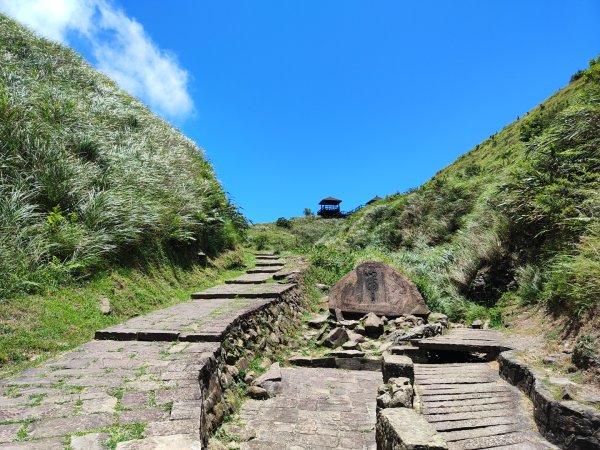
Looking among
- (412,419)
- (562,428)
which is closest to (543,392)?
(562,428)

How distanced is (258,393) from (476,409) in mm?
2561

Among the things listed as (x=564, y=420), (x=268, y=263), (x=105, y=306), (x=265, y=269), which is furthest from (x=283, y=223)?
(x=564, y=420)

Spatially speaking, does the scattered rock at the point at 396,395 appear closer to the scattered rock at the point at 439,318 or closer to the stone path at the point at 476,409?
the stone path at the point at 476,409

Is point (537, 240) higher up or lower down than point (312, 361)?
higher up

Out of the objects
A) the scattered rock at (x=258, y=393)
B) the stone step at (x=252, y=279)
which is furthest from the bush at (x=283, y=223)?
the scattered rock at (x=258, y=393)

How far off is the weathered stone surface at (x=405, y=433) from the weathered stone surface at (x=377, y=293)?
20.4ft

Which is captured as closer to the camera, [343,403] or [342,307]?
[343,403]

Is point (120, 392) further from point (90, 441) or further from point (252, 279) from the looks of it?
point (252, 279)

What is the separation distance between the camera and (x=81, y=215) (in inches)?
267

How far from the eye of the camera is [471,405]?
431 centimetres

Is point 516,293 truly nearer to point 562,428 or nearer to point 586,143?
point 586,143

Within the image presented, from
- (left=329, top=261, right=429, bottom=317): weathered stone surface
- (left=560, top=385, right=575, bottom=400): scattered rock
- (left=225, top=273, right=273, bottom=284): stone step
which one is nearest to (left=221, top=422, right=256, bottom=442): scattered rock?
(left=560, top=385, right=575, bottom=400): scattered rock

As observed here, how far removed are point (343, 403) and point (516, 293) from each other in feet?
16.8

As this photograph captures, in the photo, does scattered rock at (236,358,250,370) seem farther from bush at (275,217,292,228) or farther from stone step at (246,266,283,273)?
bush at (275,217,292,228)
